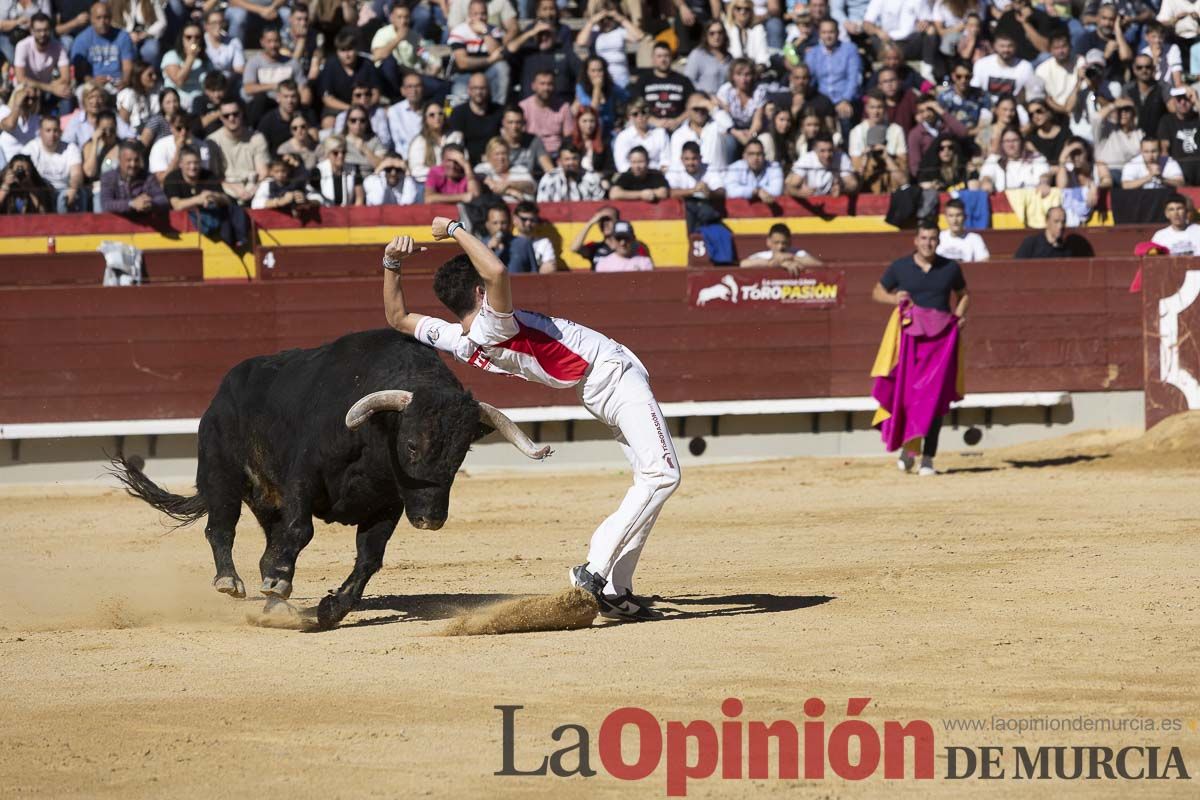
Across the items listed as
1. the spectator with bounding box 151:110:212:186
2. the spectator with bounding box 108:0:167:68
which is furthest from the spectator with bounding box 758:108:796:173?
the spectator with bounding box 108:0:167:68

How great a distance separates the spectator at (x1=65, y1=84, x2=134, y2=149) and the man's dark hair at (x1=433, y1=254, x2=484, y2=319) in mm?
8921

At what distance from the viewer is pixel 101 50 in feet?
50.6

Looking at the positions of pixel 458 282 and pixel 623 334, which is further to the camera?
pixel 623 334

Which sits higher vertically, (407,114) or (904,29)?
(904,29)

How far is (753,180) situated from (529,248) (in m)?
2.13

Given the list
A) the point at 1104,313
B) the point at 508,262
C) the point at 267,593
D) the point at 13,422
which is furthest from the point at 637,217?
the point at 267,593

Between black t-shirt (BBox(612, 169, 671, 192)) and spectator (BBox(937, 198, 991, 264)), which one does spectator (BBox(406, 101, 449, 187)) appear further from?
spectator (BBox(937, 198, 991, 264))

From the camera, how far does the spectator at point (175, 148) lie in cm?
1412

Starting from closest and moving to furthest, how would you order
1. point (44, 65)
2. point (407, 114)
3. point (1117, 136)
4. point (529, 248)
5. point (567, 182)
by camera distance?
point (529, 248), point (567, 182), point (407, 114), point (1117, 136), point (44, 65)

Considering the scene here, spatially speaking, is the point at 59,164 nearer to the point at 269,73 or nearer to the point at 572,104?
the point at 269,73

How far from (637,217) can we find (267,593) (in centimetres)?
792

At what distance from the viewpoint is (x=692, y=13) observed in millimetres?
15992

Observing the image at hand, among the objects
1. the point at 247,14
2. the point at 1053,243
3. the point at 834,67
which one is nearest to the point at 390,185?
the point at 247,14

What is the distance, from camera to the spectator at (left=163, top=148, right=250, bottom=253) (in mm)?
13727
